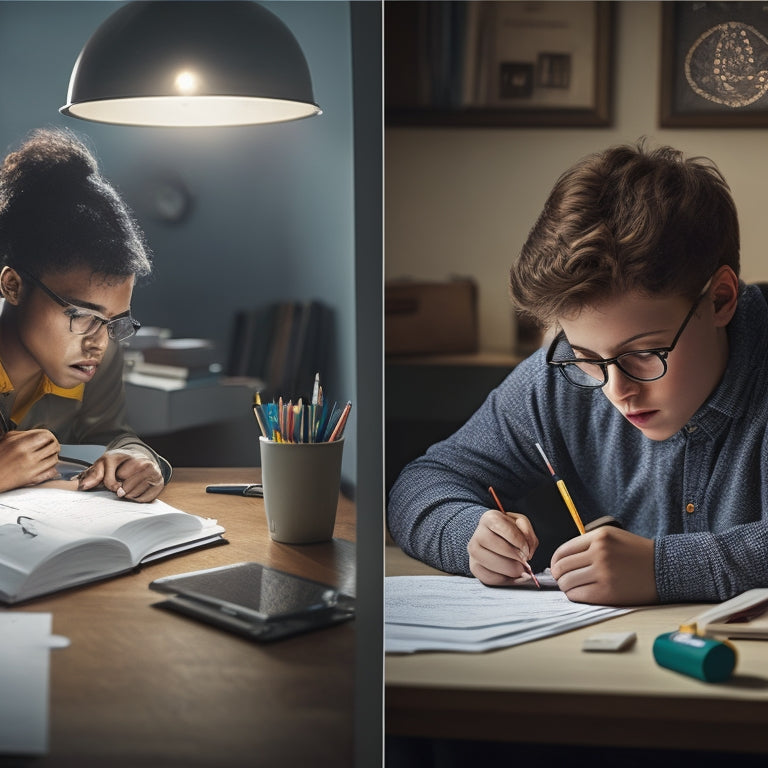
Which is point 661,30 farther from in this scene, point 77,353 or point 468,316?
point 77,353

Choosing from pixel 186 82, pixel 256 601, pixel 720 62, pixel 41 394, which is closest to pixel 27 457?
pixel 41 394

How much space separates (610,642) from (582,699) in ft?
0.26

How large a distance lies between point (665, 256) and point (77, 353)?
702 mm

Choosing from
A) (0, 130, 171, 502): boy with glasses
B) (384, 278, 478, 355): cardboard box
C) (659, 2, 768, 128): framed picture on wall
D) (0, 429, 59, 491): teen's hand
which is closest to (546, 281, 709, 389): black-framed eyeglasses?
(384, 278, 478, 355): cardboard box

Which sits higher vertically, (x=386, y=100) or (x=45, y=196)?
(x=386, y=100)

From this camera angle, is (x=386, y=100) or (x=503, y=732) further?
(x=386, y=100)

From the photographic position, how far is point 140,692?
0.94 metres

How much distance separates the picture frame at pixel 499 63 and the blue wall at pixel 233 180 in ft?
0.28

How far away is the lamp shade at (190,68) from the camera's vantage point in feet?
3.25

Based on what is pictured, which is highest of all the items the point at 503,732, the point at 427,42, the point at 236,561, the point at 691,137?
the point at 427,42

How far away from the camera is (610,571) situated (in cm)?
96

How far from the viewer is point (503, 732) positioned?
34.1 inches

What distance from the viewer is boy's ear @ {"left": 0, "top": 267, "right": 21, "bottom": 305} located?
1021 mm

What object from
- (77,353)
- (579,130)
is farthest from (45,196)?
(579,130)
